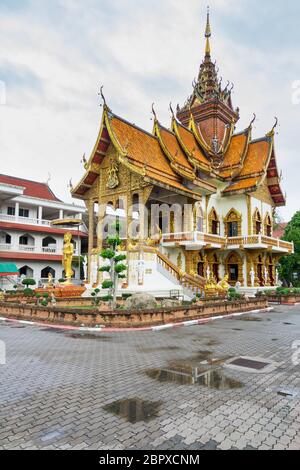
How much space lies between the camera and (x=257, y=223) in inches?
1047

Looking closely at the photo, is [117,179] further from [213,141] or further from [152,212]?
[213,141]

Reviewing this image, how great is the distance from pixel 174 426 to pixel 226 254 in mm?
23178

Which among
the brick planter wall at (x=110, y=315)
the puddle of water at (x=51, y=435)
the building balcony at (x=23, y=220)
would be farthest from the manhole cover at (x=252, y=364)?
the building balcony at (x=23, y=220)

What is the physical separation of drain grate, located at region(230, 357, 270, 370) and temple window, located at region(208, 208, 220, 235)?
19.2 metres

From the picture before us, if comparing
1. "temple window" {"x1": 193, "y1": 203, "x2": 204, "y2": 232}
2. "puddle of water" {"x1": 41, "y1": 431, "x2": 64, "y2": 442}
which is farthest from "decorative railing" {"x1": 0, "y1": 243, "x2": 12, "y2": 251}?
"puddle of water" {"x1": 41, "y1": 431, "x2": 64, "y2": 442}

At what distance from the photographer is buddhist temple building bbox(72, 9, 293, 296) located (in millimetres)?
19578

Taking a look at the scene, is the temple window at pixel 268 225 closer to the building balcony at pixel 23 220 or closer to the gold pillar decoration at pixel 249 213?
the gold pillar decoration at pixel 249 213

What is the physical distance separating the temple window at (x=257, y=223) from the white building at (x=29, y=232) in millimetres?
14579

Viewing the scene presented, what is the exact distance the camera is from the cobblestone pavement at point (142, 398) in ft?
11.3

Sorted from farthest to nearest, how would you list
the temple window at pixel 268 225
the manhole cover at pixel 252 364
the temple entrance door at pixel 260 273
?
the temple window at pixel 268 225 < the temple entrance door at pixel 260 273 < the manhole cover at pixel 252 364

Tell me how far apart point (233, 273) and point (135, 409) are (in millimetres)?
22891

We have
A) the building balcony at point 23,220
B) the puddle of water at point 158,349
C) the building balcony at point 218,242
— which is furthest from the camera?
the building balcony at point 23,220
